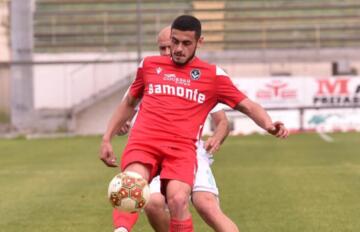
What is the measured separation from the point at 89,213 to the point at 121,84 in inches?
856

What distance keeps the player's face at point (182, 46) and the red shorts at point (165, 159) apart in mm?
621

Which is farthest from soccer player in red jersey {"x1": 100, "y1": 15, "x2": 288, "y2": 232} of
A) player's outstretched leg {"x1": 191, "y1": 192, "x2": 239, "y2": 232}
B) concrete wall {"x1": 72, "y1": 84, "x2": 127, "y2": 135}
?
concrete wall {"x1": 72, "y1": 84, "x2": 127, "y2": 135}

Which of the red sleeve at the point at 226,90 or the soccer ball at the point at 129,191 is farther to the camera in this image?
the red sleeve at the point at 226,90

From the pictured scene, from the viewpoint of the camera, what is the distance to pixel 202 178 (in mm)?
6262

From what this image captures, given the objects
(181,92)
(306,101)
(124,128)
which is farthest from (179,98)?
(306,101)

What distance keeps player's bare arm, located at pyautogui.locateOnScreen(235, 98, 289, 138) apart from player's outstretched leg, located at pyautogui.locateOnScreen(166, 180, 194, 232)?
728mm

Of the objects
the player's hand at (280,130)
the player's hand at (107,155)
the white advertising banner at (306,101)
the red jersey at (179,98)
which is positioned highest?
the red jersey at (179,98)

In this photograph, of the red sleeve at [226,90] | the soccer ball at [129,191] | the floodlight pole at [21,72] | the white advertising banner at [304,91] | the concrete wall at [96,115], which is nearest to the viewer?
the soccer ball at [129,191]

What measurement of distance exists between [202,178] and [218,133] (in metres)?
0.45

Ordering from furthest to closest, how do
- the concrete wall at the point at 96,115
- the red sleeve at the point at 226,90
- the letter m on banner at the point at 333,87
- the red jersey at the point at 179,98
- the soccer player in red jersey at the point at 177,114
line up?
the concrete wall at the point at 96,115 < the letter m on banner at the point at 333,87 < the red sleeve at the point at 226,90 < the red jersey at the point at 179,98 < the soccer player in red jersey at the point at 177,114

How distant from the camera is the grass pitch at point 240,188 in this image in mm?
8938

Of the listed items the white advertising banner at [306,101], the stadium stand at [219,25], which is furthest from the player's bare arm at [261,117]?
the stadium stand at [219,25]

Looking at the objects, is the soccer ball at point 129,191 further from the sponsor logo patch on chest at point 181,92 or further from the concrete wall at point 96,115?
the concrete wall at point 96,115

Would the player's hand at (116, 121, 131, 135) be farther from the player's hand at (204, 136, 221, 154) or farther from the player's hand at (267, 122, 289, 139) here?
the player's hand at (267, 122, 289, 139)
